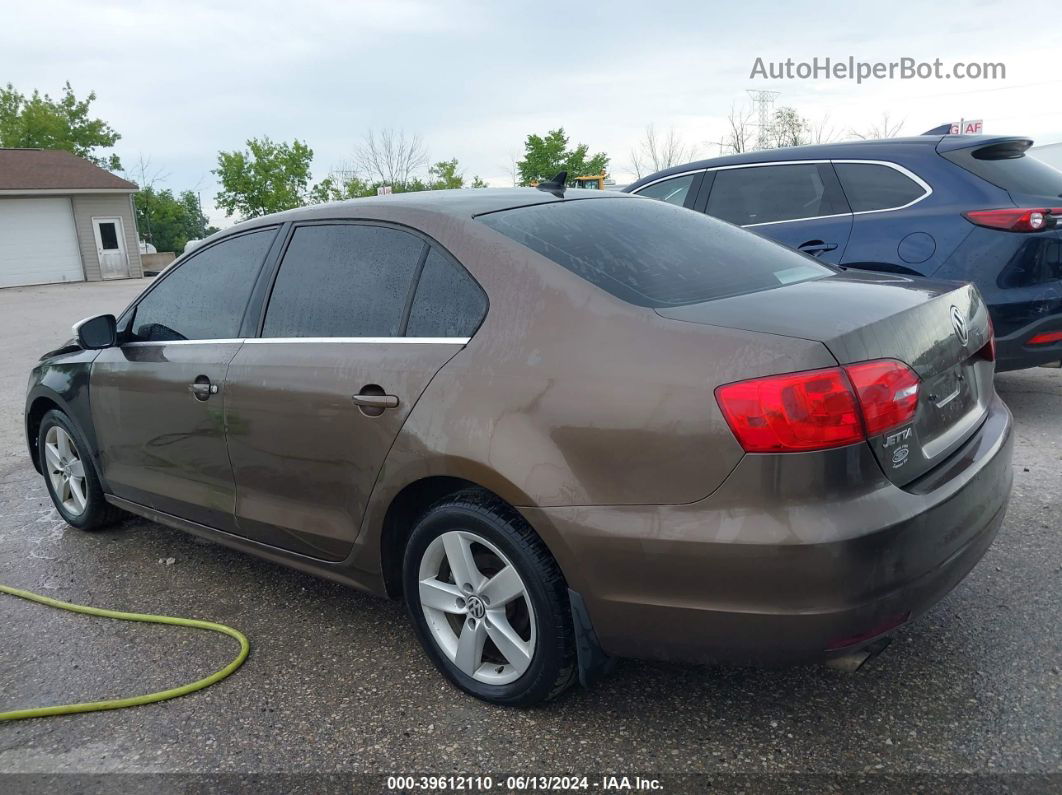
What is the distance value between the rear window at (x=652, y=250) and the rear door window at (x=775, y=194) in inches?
113

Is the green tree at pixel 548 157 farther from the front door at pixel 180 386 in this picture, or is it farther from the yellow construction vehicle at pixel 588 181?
the front door at pixel 180 386

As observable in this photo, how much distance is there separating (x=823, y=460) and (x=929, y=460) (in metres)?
0.45

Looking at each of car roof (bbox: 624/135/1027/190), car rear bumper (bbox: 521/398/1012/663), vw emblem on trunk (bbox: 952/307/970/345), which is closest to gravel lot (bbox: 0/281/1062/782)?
car rear bumper (bbox: 521/398/1012/663)

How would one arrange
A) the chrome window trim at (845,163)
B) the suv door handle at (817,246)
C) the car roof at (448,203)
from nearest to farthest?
the car roof at (448,203) → the chrome window trim at (845,163) → the suv door handle at (817,246)

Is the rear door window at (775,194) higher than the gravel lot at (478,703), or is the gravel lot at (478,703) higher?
the rear door window at (775,194)

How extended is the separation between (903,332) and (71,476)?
427cm

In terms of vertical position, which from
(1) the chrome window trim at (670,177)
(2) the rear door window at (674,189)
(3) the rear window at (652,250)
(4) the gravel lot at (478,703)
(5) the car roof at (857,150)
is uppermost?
(5) the car roof at (857,150)

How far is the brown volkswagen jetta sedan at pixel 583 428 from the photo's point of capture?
2.24 meters

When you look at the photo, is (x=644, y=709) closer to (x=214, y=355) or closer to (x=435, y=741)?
(x=435, y=741)

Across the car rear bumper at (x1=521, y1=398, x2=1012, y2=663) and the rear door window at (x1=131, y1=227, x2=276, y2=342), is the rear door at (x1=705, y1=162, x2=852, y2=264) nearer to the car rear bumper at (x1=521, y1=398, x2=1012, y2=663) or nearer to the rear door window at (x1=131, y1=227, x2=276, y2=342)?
the rear door window at (x1=131, y1=227, x2=276, y2=342)

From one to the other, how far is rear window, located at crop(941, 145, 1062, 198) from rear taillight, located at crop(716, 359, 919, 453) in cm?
390

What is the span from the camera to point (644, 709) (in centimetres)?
283

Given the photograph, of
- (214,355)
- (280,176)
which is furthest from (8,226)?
(214,355)

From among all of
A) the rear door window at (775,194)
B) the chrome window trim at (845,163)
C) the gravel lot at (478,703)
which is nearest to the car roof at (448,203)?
the gravel lot at (478,703)
